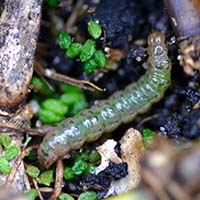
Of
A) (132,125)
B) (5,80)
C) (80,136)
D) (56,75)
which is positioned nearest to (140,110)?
(132,125)

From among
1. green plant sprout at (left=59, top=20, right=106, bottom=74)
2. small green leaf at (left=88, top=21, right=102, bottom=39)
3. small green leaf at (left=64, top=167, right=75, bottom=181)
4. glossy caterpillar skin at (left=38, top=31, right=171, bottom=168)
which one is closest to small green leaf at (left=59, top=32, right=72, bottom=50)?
green plant sprout at (left=59, top=20, right=106, bottom=74)

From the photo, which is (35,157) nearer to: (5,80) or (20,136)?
(20,136)

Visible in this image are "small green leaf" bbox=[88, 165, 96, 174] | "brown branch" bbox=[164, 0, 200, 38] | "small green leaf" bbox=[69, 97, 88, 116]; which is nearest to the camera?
"brown branch" bbox=[164, 0, 200, 38]

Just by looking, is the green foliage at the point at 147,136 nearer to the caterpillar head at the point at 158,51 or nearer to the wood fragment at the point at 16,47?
the caterpillar head at the point at 158,51

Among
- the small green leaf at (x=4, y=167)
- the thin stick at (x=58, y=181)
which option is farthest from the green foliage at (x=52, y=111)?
the small green leaf at (x=4, y=167)

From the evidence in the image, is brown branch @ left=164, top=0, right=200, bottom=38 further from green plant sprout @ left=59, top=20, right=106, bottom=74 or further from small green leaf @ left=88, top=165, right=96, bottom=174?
small green leaf @ left=88, top=165, right=96, bottom=174

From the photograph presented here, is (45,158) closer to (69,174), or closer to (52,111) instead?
(69,174)

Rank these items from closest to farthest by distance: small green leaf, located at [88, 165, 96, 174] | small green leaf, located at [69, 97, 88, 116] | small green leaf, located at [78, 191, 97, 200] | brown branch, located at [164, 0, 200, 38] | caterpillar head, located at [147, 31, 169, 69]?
1. brown branch, located at [164, 0, 200, 38]
2. small green leaf, located at [78, 191, 97, 200]
3. small green leaf, located at [88, 165, 96, 174]
4. caterpillar head, located at [147, 31, 169, 69]
5. small green leaf, located at [69, 97, 88, 116]
